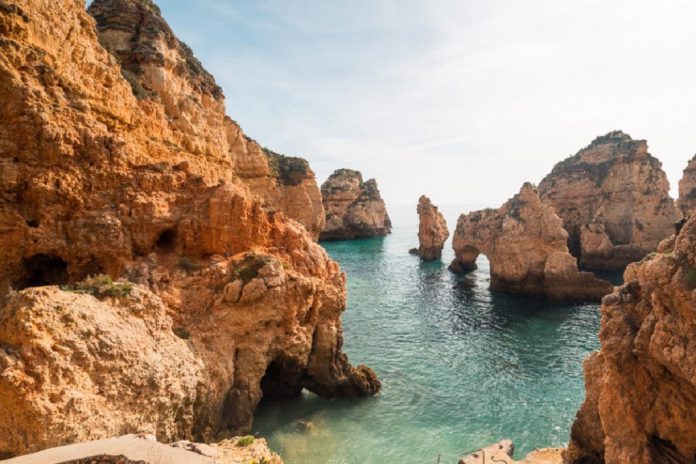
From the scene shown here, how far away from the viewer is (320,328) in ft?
61.0

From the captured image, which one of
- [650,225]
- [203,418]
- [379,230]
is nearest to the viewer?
[203,418]

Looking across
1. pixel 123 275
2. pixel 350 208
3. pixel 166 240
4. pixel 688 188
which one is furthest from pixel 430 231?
pixel 123 275

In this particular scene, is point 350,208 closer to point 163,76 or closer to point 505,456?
point 163,76

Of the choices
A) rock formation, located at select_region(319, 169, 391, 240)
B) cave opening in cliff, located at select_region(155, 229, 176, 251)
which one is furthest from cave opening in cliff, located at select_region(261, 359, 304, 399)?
rock formation, located at select_region(319, 169, 391, 240)

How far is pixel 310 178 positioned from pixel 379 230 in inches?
1822

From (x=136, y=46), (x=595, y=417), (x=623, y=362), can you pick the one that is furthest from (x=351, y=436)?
(x=136, y=46)

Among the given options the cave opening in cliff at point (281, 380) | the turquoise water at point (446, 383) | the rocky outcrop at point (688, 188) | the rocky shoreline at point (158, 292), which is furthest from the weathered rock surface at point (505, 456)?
the rocky outcrop at point (688, 188)

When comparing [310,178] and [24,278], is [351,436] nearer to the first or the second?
[24,278]

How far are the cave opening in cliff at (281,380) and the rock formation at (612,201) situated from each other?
48.4 meters

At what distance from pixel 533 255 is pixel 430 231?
90.7ft

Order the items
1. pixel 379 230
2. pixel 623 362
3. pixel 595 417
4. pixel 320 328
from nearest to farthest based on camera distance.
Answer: pixel 623 362
pixel 595 417
pixel 320 328
pixel 379 230

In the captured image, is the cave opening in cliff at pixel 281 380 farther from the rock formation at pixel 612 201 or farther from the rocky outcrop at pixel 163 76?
the rock formation at pixel 612 201

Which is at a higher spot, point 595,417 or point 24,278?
point 24,278

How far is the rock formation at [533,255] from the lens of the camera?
3794cm
